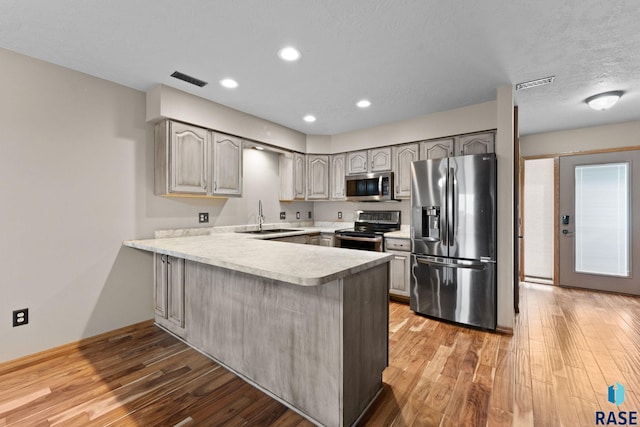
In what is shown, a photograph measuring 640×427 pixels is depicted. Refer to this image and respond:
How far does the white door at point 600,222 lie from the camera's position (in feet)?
13.3

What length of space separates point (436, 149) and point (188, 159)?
10.0ft

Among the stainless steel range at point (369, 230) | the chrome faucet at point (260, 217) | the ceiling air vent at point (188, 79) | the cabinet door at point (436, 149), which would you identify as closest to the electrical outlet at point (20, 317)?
the ceiling air vent at point (188, 79)

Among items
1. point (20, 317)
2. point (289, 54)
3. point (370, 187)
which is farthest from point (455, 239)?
point (20, 317)

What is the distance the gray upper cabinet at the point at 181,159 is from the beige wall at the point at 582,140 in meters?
5.11

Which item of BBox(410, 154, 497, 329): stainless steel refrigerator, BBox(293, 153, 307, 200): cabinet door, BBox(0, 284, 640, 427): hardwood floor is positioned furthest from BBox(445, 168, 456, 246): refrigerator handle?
BBox(293, 153, 307, 200): cabinet door

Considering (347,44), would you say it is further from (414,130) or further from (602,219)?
(602,219)

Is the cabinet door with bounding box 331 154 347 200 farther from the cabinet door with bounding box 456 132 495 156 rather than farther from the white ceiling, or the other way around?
the cabinet door with bounding box 456 132 495 156

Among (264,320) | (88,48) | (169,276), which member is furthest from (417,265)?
(88,48)

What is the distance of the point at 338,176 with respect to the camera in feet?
15.5

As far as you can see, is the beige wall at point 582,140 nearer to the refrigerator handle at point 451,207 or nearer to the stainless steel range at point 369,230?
the stainless steel range at point 369,230

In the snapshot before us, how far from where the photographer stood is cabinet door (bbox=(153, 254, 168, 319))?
2805 mm

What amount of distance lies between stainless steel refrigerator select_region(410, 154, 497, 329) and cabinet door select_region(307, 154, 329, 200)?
68.8 inches

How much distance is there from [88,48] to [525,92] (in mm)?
4157

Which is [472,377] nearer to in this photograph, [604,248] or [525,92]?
[525,92]
